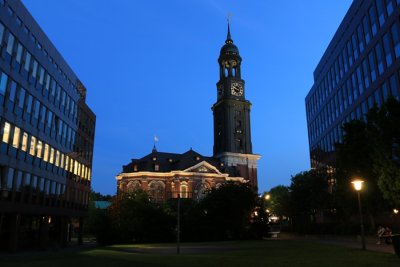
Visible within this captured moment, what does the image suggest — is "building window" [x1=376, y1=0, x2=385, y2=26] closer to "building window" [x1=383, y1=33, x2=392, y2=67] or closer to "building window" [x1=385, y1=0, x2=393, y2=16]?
"building window" [x1=385, y1=0, x2=393, y2=16]

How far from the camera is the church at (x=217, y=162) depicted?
99.5 metres

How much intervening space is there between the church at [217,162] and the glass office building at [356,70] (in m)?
35.1

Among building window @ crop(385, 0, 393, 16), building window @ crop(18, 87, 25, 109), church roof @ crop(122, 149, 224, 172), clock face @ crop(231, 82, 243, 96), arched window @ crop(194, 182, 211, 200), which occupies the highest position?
clock face @ crop(231, 82, 243, 96)

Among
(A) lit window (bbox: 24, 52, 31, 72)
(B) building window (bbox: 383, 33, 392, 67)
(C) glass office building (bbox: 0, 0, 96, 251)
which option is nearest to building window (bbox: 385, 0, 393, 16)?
(B) building window (bbox: 383, 33, 392, 67)

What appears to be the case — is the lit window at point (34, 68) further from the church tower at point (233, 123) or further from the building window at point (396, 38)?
the church tower at point (233, 123)

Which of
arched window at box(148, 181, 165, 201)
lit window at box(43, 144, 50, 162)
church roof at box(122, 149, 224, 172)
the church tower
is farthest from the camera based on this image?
the church tower

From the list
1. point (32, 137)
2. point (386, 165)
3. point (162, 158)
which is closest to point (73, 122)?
point (32, 137)

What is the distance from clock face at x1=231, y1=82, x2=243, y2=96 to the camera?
119 metres

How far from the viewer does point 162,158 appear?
107m

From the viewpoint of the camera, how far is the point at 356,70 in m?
49.2

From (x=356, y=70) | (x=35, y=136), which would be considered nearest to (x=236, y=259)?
(x=35, y=136)

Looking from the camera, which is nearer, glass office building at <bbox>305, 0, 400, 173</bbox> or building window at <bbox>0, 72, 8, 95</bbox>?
building window at <bbox>0, 72, 8, 95</bbox>

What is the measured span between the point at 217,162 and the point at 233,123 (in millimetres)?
13625

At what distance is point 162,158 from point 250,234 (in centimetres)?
5098
